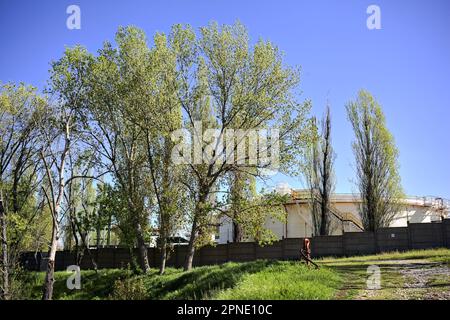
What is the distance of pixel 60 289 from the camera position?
92.5 feet

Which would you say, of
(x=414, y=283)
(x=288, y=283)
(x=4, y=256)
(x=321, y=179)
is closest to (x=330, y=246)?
(x=321, y=179)

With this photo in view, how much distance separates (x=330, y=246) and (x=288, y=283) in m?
18.4

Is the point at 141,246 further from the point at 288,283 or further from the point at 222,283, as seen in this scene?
the point at 288,283

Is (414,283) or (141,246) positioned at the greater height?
(141,246)

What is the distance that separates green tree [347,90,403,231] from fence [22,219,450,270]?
5.45 metres

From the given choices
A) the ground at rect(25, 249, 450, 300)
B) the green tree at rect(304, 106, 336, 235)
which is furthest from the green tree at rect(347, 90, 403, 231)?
the ground at rect(25, 249, 450, 300)

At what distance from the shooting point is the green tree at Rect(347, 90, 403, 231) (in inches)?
1345

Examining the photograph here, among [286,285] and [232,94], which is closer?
[286,285]

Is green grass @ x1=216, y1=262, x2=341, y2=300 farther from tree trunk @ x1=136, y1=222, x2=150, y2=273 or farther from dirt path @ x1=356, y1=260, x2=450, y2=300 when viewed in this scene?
tree trunk @ x1=136, y1=222, x2=150, y2=273

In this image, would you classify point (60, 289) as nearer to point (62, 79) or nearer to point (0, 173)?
point (0, 173)

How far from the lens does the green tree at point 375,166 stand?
1345 inches

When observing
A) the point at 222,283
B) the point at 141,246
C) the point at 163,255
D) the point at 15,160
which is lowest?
the point at 222,283

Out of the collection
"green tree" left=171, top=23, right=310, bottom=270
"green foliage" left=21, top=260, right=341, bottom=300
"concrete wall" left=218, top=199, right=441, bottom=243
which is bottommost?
"green foliage" left=21, top=260, right=341, bottom=300

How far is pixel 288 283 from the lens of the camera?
11688 mm
